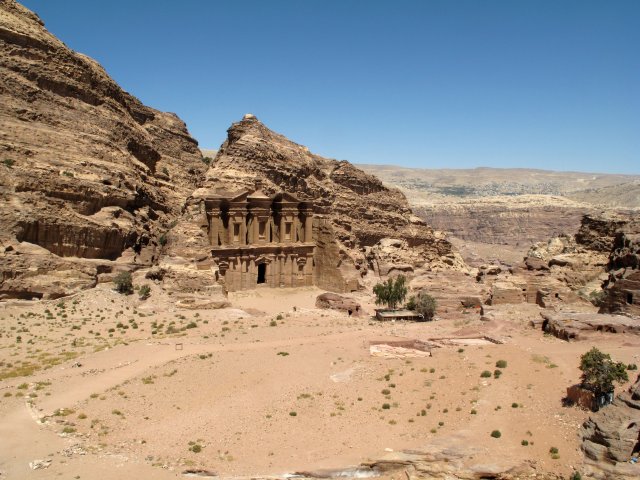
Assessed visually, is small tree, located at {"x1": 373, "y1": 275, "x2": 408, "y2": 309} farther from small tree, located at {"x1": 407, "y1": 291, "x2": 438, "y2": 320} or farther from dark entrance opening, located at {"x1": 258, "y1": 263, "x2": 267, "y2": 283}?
dark entrance opening, located at {"x1": 258, "y1": 263, "x2": 267, "y2": 283}

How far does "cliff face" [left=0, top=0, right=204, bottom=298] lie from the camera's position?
113 feet

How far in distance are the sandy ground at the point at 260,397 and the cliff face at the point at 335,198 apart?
66.3 feet

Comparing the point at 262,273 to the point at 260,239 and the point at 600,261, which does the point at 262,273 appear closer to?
the point at 260,239

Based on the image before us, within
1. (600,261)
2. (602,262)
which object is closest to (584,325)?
(602,262)

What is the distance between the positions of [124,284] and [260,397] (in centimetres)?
1920

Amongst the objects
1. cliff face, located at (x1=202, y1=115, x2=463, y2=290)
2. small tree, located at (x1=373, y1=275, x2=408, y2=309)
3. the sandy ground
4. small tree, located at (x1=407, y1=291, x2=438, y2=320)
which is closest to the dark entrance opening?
cliff face, located at (x1=202, y1=115, x2=463, y2=290)

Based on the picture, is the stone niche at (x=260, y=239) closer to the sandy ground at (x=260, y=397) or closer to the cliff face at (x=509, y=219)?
the sandy ground at (x=260, y=397)

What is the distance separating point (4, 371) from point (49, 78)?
26.3 meters

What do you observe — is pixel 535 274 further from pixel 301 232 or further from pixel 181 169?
pixel 181 169

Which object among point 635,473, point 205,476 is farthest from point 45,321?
point 635,473

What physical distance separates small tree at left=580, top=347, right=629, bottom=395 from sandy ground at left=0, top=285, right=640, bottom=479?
3.54 ft

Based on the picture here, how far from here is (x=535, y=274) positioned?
3959 centimetres

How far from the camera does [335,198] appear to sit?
5866 centimetres

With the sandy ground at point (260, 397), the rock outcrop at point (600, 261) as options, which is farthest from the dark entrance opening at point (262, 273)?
the rock outcrop at point (600, 261)
